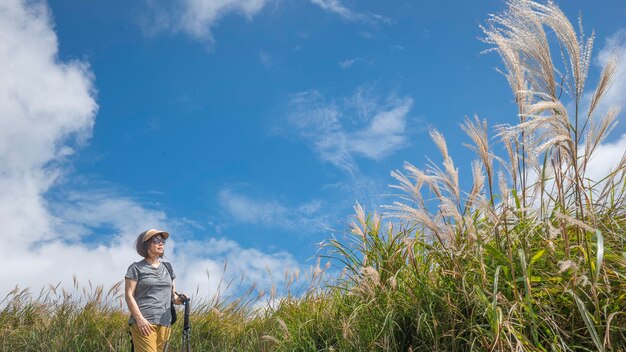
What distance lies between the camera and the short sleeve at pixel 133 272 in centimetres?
564

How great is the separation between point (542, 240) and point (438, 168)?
82cm

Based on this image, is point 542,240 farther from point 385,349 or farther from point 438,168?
point 385,349

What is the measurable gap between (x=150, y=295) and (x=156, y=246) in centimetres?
46

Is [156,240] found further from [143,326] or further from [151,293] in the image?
[143,326]

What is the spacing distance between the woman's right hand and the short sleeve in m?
0.39

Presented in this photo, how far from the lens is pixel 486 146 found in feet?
13.4

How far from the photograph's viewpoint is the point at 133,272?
5680 mm

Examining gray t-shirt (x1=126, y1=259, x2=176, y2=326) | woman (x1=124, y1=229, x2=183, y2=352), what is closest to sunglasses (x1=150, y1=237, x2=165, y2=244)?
woman (x1=124, y1=229, x2=183, y2=352)

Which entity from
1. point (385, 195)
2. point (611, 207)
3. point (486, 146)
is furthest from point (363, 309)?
point (611, 207)

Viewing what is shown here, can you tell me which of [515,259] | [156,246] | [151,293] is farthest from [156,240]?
[515,259]

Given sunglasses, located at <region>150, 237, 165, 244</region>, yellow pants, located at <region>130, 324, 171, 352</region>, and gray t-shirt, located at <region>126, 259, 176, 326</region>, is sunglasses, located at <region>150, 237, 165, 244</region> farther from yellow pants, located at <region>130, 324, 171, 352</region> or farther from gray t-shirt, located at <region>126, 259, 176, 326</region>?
yellow pants, located at <region>130, 324, 171, 352</region>

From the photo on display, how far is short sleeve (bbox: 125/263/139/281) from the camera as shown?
564cm

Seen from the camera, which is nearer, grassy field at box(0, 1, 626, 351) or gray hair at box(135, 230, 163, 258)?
grassy field at box(0, 1, 626, 351)

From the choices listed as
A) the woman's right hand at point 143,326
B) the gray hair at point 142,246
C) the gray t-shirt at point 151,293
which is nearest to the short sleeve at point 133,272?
the gray t-shirt at point 151,293
